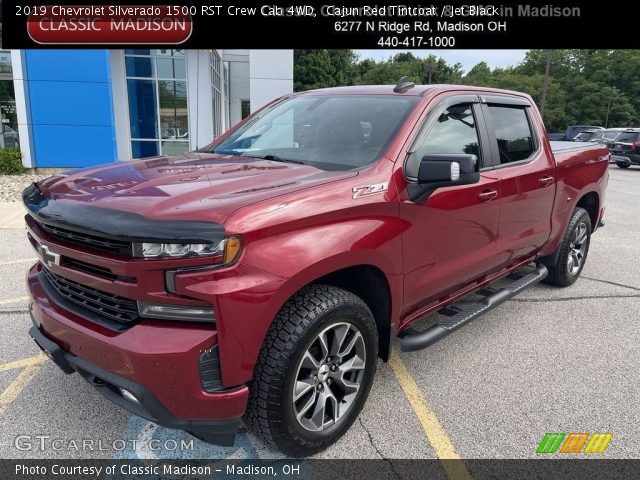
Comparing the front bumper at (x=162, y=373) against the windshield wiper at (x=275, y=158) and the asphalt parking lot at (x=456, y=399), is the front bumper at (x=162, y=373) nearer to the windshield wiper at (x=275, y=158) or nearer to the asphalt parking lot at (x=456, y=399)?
the asphalt parking lot at (x=456, y=399)

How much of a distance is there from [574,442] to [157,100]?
1587 cm

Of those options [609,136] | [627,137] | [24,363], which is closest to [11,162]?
[24,363]

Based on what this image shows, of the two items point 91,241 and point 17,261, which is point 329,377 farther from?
point 17,261

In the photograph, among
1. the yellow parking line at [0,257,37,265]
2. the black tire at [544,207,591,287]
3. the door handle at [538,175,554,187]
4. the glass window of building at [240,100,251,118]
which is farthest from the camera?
the glass window of building at [240,100,251,118]

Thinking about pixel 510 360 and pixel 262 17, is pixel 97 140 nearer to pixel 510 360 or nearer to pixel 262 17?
pixel 262 17

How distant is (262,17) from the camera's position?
46.7ft

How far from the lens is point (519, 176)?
3879 millimetres

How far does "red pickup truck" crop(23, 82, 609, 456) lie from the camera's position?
2.07 metres

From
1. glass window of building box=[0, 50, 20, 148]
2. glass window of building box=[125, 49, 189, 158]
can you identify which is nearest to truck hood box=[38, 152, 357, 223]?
glass window of building box=[125, 49, 189, 158]

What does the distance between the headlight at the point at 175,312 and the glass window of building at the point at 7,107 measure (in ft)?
54.1

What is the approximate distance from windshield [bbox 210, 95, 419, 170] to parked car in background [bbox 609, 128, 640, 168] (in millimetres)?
21461

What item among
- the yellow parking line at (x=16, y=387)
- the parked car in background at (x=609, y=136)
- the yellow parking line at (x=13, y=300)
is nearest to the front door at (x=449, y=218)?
the yellow parking line at (x=16, y=387)

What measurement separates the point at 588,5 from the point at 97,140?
13.8 m

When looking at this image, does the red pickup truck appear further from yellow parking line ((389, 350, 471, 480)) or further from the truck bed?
the truck bed
